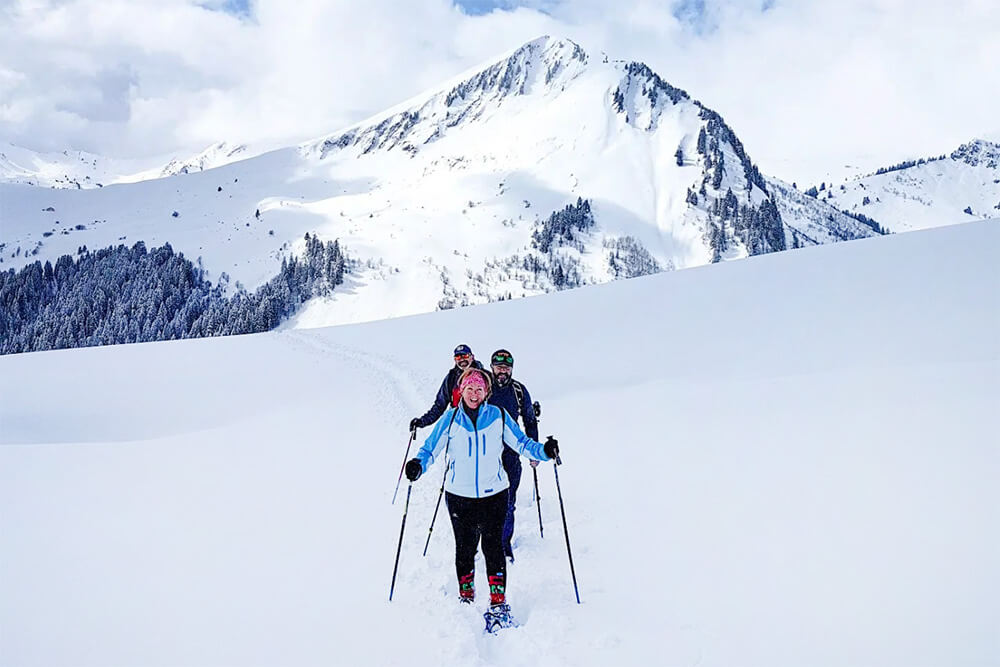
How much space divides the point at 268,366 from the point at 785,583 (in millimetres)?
20900

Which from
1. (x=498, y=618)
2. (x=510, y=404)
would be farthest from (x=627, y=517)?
(x=498, y=618)

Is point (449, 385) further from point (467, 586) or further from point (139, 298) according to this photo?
point (139, 298)

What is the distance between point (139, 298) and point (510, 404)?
15499 cm

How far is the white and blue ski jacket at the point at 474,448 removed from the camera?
16.2ft

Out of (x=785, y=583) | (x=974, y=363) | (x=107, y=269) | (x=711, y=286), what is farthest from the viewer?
(x=107, y=269)

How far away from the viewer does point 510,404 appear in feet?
20.4

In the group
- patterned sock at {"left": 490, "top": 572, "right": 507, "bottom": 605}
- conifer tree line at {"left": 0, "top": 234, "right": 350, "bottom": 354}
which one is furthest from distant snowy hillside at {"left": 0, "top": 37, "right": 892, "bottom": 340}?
patterned sock at {"left": 490, "top": 572, "right": 507, "bottom": 605}

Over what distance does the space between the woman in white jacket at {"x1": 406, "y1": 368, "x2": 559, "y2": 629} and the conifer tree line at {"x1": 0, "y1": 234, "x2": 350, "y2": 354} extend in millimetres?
124128

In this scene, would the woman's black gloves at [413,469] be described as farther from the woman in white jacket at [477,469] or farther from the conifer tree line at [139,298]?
the conifer tree line at [139,298]

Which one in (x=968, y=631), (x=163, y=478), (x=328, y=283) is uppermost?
(x=328, y=283)

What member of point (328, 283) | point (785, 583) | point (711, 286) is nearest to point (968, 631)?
point (785, 583)

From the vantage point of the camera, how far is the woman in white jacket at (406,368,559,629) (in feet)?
16.1

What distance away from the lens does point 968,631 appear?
4.02m

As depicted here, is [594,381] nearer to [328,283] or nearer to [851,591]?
[851,591]
